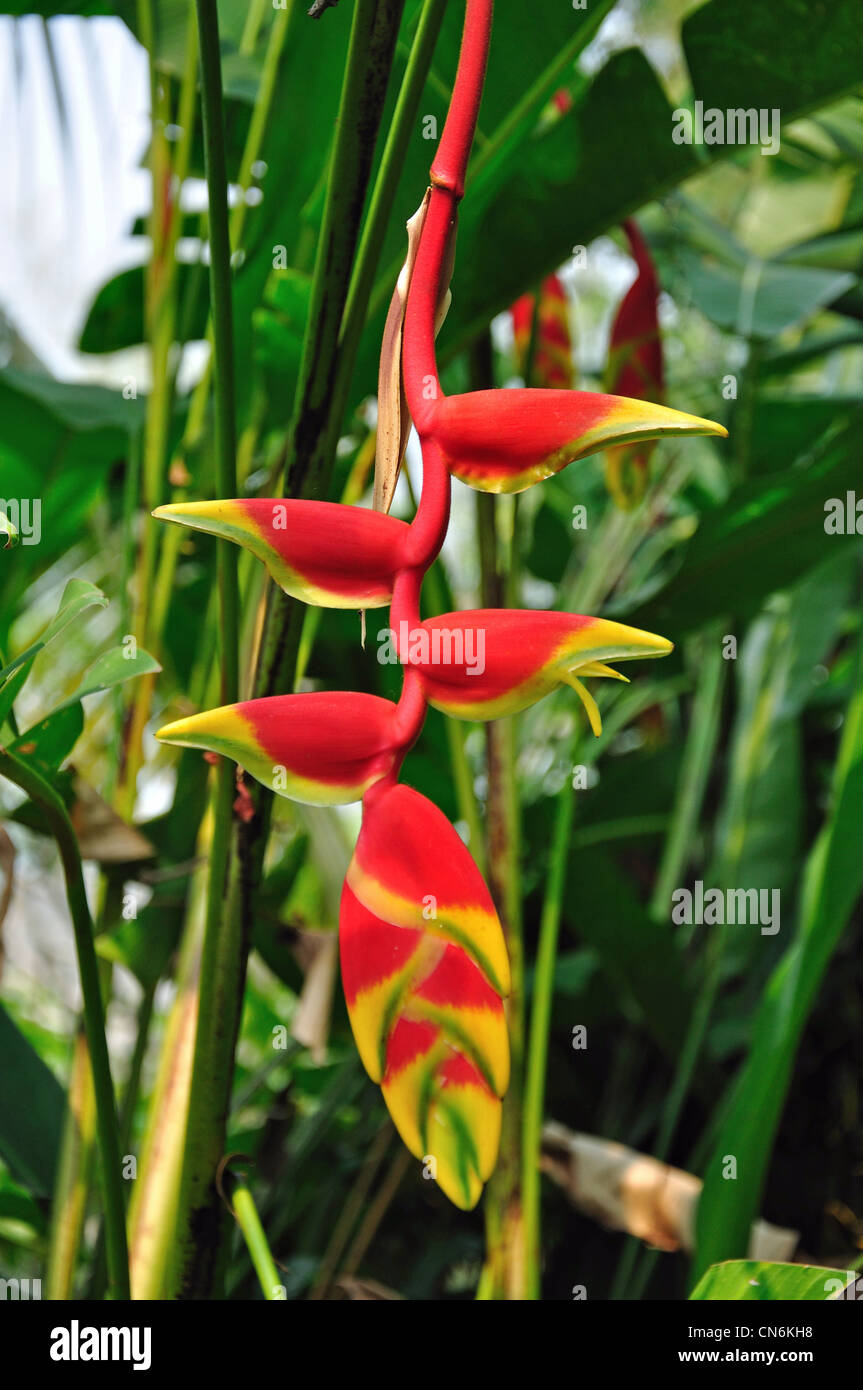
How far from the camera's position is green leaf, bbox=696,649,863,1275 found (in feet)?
1.23

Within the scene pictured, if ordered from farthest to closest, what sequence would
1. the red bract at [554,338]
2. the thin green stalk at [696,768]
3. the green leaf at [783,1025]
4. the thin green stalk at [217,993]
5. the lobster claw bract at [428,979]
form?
the thin green stalk at [696,768]
the red bract at [554,338]
the green leaf at [783,1025]
the thin green stalk at [217,993]
the lobster claw bract at [428,979]

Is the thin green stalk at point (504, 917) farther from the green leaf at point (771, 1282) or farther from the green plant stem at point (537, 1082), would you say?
the green leaf at point (771, 1282)

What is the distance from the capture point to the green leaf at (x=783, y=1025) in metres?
→ 0.37

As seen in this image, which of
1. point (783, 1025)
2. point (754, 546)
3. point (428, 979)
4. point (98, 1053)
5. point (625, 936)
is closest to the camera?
point (428, 979)

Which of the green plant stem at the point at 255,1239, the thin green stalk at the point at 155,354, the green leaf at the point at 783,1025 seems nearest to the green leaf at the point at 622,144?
the thin green stalk at the point at 155,354

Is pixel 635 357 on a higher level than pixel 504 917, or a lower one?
higher

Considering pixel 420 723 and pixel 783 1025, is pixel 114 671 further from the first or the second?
pixel 783 1025

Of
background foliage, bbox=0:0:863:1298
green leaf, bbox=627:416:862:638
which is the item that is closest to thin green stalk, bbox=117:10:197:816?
background foliage, bbox=0:0:863:1298

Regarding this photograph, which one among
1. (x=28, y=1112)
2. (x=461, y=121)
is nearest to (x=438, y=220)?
(x=461, y=121)

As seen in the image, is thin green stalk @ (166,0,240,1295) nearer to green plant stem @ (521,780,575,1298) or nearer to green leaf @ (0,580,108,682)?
green leaf @ (0,580,108,682)

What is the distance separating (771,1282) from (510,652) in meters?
0.22

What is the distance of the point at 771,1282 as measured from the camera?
0.92ft

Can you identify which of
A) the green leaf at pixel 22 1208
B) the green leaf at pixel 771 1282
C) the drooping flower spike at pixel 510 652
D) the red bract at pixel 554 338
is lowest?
the green leaf at pixel 22 1208
